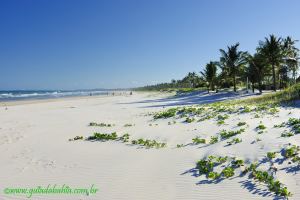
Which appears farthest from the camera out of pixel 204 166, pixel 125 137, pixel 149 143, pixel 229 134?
pixel 125 137

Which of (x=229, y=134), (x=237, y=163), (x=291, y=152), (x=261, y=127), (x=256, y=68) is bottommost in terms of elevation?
(x=237, y=163)

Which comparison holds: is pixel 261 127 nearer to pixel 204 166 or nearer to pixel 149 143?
pixel 204 166

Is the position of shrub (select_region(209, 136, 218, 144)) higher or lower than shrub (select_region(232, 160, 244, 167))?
higher

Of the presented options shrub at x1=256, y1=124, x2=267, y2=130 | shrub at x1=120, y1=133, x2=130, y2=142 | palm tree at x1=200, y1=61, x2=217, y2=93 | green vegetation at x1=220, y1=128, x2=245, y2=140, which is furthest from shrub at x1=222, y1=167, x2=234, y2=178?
palm tree at x1=200, y1=61, x2=217, y2=93

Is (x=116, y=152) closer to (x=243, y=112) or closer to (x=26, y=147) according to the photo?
(x=26, y=147)

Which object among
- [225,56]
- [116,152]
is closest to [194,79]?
[225,56]

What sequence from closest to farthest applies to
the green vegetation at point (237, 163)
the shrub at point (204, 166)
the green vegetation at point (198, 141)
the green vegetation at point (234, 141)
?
the shrub at point (204, 166) → the green vegetation at point (237, 163) → the green vegetation at point (234, 141) → the green vegetation at point (198, 141)

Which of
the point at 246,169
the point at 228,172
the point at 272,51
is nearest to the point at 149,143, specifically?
the point at 228,172

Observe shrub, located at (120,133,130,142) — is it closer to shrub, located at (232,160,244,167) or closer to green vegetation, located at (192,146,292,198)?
green vegetation, located at (192,146,292,198)

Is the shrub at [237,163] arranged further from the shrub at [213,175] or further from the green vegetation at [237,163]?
the shrub at [213,175]

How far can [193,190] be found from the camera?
237 inches

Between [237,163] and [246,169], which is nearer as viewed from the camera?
[246,169]

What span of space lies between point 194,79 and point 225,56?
179 ft

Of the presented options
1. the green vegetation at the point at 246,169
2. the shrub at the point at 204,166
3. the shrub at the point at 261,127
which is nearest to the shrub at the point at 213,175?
the green vegetation at the point at 246,169
